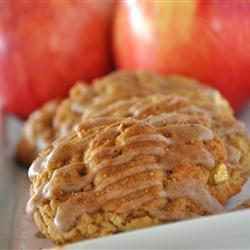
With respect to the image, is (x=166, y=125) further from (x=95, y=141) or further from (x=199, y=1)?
(x=199, y=1)

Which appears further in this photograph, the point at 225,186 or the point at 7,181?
the point at 7,181

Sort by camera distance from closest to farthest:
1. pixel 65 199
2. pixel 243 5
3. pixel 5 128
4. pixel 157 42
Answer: pixel 65 199, pixel 243 5, pixel 157 42, pixel 5 128

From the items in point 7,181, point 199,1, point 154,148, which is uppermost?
point 199,1

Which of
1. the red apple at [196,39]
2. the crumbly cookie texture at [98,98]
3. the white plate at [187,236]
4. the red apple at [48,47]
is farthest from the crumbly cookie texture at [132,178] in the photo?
the red apple at [48,47]

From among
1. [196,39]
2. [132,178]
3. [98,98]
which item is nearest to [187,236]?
[132,178]

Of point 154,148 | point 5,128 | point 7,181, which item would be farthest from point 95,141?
point 5,128

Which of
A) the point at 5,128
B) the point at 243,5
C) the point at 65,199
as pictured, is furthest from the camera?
the point at 5,128

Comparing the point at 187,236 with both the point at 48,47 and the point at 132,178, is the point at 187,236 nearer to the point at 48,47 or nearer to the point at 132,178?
the point at 132,178

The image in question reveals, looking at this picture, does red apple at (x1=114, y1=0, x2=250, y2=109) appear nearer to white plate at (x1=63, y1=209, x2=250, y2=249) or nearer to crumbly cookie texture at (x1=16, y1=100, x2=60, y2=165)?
crumbly cookie texture at (x1=16, y1=100, x2=60, y2=165)
